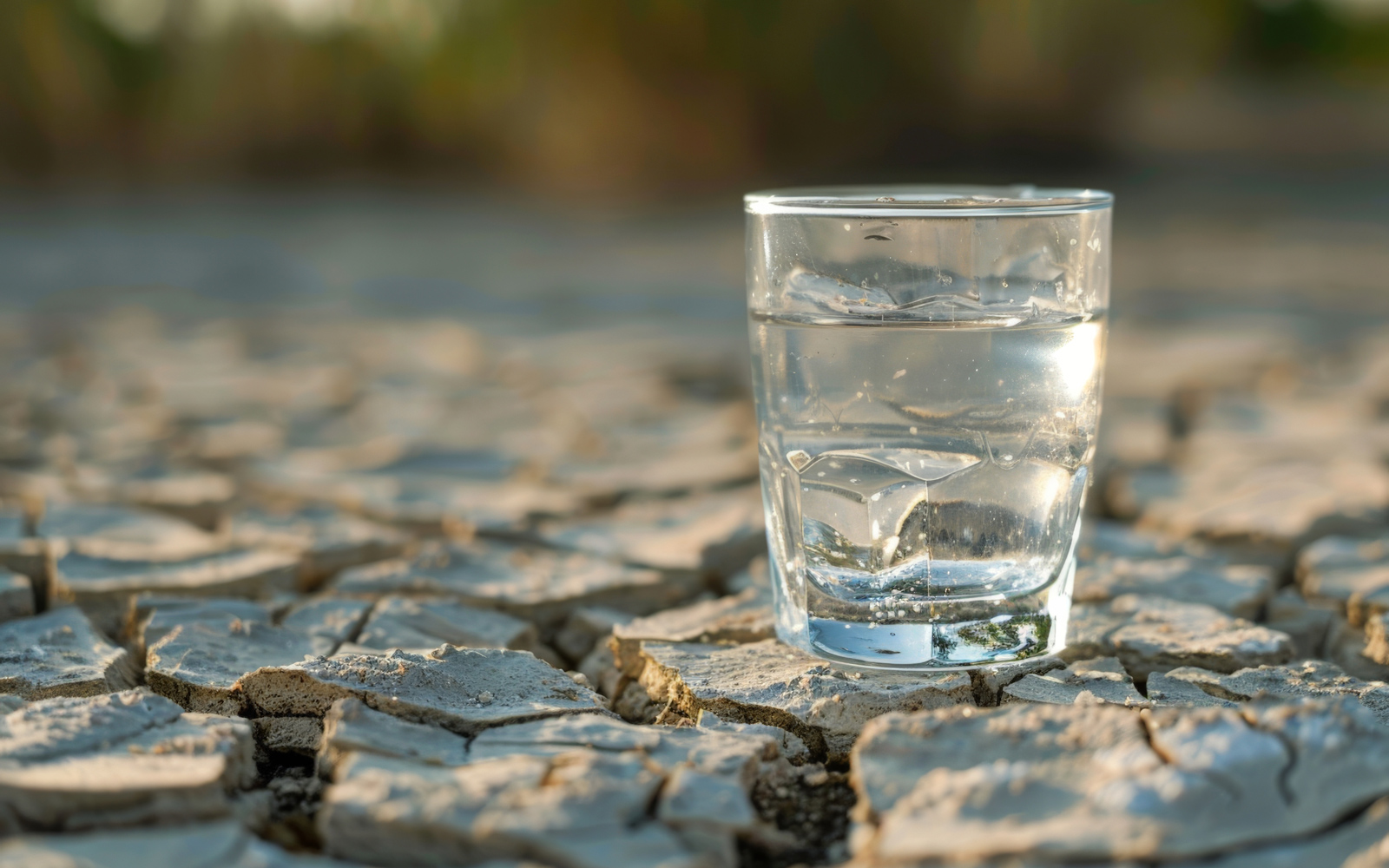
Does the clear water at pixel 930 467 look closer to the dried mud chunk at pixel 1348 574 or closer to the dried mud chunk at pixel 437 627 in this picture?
the dried mud chunk at pixel 437 627

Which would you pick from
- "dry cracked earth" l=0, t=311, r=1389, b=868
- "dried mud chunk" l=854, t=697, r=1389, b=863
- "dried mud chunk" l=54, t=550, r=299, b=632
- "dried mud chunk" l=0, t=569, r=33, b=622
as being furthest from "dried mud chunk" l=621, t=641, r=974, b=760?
"dried mud chunk" l=0, t=569, r=33, b=622

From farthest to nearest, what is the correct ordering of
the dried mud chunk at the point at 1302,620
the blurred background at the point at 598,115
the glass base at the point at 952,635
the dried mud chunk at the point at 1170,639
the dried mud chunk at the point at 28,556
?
the blurred background at the point at 598,115 < the dried mud chunk at the point at 28,556 < the dried mud chunk at the point at 1302,620 < the dried mud chunk at the point at 1170,639 < the glass base at the point at 952,635

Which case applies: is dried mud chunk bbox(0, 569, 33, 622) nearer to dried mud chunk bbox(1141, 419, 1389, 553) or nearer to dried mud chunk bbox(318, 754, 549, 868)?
dried mud chunk bbox(318, 754, 549, 868)

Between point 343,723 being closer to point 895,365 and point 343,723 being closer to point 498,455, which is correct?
point 895,365

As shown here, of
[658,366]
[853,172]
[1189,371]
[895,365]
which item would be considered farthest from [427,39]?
[895,365]

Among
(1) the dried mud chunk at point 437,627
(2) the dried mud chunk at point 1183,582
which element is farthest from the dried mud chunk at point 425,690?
(2) the dried mud chunk at point 1183,582

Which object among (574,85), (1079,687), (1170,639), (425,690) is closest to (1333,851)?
(1079,687)

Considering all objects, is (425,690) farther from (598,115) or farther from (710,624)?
(598,115)
